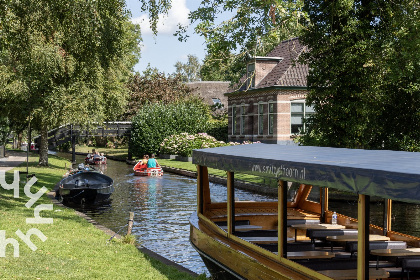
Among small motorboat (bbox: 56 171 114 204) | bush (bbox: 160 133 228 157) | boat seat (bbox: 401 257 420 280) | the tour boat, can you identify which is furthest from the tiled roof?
boat seat (bbox: 401 257 420 280)

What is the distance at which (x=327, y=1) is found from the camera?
2422 cm

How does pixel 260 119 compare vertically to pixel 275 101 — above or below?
below

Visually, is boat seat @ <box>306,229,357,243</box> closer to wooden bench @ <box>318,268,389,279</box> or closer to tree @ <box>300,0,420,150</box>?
wooden bench @ <box>318,268,389,279</box>

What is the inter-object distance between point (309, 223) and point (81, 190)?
13.6m

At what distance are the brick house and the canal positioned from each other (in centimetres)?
1160

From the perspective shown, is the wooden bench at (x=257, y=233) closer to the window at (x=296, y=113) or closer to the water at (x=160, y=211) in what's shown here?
the water at (x=160, y=211)

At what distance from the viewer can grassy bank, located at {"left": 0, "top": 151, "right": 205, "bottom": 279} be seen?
9.85m

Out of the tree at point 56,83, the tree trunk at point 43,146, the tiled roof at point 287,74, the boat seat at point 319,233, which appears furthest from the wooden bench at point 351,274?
the tiled roof at point 287,74

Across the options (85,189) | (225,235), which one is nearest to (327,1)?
(85,189)

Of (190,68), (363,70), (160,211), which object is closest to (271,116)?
(363,70)

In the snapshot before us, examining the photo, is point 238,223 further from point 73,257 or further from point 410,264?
point 410,264

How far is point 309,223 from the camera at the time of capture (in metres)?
11.2

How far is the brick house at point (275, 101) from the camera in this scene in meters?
40.6

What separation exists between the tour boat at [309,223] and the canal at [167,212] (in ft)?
5.99
